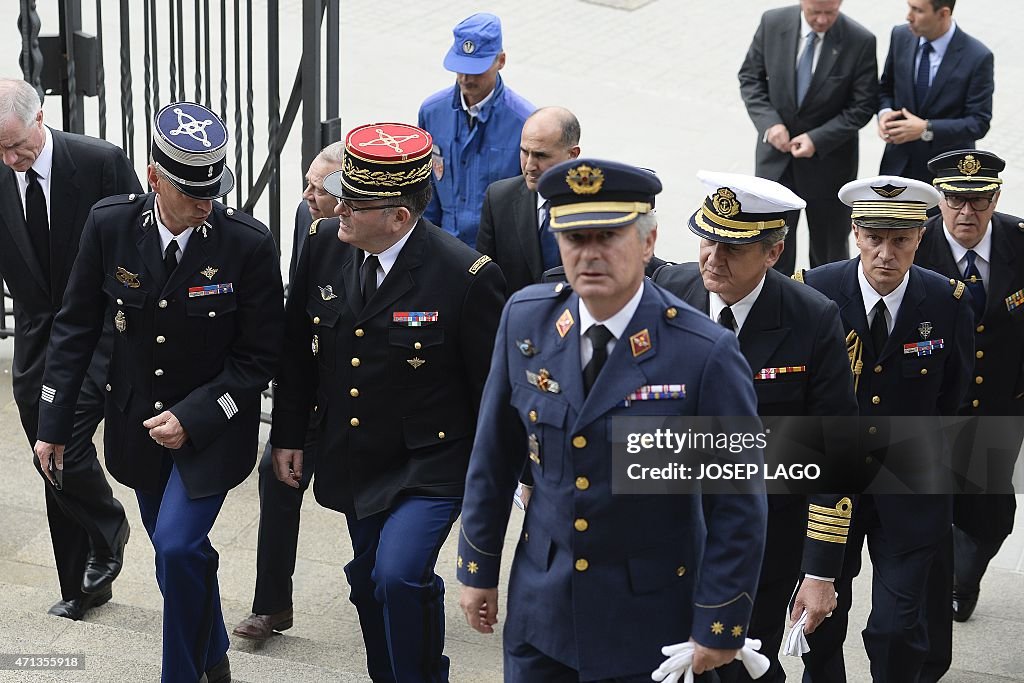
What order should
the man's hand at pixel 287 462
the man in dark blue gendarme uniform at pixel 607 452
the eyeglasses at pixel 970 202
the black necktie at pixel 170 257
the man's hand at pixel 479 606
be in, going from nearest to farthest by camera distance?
the man in dark blue gendarme uniform at pixel 607 452, the man's hand at pixel 479 606, the black necktie at pixel 170 257, the man's hand at pixel 287 462, the eyeglasses at pixel 970 202

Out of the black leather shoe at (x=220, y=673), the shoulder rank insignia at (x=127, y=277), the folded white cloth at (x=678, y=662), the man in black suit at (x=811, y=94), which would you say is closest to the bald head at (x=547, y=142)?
the shoulder rank insignia at (x=127, y=277)

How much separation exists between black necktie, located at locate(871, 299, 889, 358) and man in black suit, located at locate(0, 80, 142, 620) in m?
2.58

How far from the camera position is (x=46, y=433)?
16.0 feet

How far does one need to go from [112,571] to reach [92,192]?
4.54ft

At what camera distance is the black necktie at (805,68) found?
810 centimetres

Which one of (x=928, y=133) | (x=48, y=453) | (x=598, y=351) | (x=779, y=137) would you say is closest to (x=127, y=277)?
(x=48, y=453)

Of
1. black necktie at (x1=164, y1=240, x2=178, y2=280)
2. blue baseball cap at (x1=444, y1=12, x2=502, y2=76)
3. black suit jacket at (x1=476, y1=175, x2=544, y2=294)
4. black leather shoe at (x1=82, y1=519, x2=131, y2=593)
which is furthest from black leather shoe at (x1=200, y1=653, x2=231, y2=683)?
blue baseball cap at (x1=444, y1=12, x2=502, y2=76)

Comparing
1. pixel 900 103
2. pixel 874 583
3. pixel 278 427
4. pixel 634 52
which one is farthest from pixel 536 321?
pixel 634 52

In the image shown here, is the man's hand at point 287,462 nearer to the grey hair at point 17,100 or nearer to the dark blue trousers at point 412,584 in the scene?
the dark blue trousers at point 412,584

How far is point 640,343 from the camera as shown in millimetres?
3582

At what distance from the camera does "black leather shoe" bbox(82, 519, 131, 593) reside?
5.64 metres

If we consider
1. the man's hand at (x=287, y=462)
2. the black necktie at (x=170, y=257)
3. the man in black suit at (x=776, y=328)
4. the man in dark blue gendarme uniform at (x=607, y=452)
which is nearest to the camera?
the man in dark blue gendarme uniform at (x=607, y=452)

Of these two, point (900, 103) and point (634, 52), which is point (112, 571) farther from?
point (634, 52)

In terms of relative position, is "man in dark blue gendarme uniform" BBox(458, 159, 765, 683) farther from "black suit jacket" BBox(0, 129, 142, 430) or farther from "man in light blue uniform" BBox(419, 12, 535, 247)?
"man in light blue uniform" BBox(419, 12, 535, 247)
